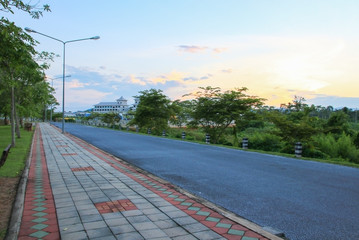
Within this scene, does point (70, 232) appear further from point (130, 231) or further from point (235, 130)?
point (235, 130)

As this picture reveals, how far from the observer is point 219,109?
72.8ft

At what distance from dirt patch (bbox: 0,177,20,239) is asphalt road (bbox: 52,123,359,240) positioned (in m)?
3.50

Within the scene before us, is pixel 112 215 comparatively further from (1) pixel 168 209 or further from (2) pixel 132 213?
(1) pixel 168 209

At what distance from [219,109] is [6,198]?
17.9 m

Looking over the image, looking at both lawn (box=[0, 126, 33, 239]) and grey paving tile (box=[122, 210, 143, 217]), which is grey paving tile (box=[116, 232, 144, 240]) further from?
lawn (box=[0, 126, 33, 239])

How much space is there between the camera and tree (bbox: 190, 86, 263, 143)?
22047 millimetres

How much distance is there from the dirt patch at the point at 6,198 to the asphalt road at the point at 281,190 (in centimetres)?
350

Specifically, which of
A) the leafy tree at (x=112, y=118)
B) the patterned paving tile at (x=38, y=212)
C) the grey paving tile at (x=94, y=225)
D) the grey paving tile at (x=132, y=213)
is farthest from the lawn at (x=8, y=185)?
the leafy tree at (x=112, y=118)

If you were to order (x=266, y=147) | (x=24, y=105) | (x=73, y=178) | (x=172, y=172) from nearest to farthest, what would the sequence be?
(x=73, y=178)
(x=172, y=172)
(x=266, y=147)
(x=24, y=105)

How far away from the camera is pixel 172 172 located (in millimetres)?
8805

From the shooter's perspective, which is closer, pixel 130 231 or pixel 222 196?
pixel 130 231

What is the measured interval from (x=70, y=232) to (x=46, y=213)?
1.04 metres

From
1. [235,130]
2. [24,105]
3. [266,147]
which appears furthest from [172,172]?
[24,105]

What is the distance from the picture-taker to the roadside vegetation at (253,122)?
15.7m
